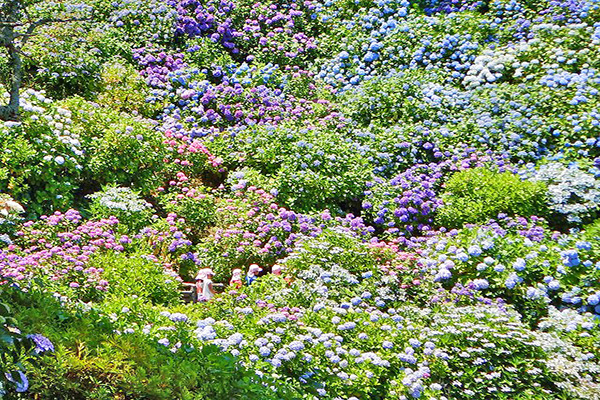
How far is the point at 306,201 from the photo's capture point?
24.6ft

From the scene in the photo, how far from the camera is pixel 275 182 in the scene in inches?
295

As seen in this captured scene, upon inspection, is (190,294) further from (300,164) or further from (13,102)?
(13,102)

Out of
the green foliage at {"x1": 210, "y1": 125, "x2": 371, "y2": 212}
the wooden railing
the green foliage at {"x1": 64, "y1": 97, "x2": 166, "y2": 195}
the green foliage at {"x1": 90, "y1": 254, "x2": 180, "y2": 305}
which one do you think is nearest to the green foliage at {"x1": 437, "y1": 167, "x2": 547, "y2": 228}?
the green foliage at {"x1": 210, "y1": 125, "x2": 371, "y2": 212}

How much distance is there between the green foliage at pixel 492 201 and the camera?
23.7 feet

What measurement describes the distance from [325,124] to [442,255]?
3051 mm

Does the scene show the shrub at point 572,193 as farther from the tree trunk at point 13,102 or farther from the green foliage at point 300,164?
the tree trunk at point 13,102

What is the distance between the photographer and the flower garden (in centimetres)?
475

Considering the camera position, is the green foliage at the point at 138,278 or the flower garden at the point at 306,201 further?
the green foliage at the point at 138,278

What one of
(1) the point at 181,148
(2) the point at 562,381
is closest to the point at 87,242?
(1) the point at 181,148

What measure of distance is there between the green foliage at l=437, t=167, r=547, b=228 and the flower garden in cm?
3

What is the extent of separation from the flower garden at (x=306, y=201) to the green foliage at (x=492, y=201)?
1.2 inches

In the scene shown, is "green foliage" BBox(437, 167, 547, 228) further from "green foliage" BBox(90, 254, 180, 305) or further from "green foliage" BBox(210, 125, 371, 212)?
"green foliage" BBox(90, 254, 180, 305)

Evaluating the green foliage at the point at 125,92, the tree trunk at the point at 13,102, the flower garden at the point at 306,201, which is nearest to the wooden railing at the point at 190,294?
the flower garden at the point at 306,201

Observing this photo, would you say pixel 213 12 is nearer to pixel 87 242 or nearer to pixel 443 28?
pixel 443 28
